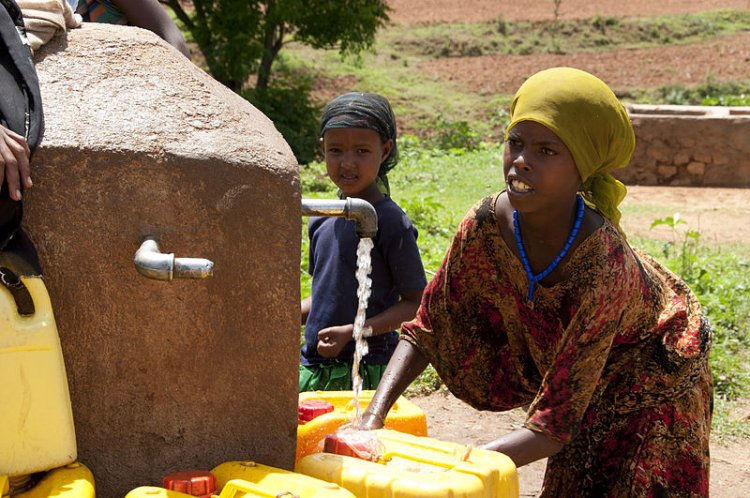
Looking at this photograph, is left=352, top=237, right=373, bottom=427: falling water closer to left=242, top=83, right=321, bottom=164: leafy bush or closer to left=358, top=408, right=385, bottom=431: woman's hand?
left=358, top=408, right=385, bottom=431: woman's hand

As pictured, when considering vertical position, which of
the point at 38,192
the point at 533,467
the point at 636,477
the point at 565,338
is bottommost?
the point at 533,467

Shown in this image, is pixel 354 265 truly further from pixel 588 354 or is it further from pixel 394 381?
pixel 588 354

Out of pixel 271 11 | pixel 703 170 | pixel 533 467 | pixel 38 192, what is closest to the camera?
pixel 38 192

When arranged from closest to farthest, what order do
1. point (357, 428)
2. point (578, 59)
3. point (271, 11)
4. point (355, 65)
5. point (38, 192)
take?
point (38, 192) → point (357, 428) → point (271, 11) → point (355, 65) → point (578, 59)

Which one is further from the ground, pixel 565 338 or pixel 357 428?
pixel 565 338

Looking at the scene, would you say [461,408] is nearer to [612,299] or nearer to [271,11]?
[612,299]

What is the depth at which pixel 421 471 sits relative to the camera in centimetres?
195

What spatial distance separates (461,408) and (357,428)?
6.94ft

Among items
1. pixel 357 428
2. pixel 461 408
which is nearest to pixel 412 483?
pixel 357 428

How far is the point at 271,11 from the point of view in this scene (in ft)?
44.3

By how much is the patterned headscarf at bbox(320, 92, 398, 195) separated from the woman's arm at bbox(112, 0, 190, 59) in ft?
1.77

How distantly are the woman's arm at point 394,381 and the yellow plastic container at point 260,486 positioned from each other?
0.42 m

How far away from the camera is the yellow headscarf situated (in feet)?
7.41

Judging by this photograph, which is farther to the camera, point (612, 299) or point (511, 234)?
point (511, 234)
